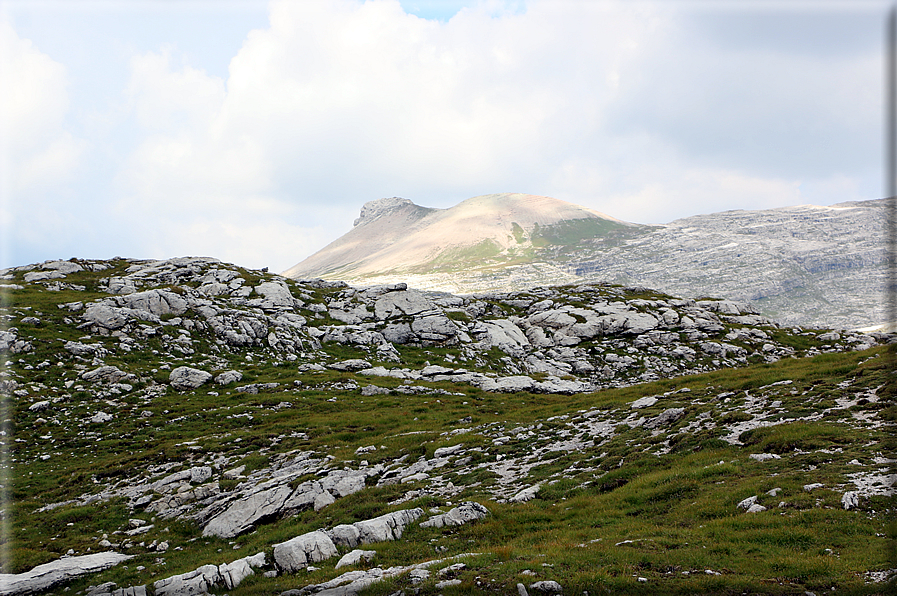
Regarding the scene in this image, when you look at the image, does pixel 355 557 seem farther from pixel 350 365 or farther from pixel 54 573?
pixel 350 365

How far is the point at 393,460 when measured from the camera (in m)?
30.0

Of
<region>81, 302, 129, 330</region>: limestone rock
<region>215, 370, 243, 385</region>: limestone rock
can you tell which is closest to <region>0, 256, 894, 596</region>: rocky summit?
<region>215, 370, 243, 385</region>: limestone rock

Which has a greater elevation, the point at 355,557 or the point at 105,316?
the point at 105,316

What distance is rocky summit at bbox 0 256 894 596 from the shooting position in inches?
552

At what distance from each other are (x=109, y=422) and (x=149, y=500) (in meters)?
15.4

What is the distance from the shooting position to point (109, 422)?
36625 mm

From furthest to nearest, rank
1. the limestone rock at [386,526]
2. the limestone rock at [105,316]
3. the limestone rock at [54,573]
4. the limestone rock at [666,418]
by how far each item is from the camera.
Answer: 1. the limestone rock at [105,316]
2. the limestone rock at [666,418]
3. the limestone rock at [386,526]
4. the limestone rock at [54,573]

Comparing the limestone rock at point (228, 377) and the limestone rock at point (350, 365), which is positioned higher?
the limestone rock at point (228, 377)

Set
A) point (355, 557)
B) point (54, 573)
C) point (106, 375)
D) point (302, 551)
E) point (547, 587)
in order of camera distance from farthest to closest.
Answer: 1. point (106, 375)
2. point (54, 573)
3. point (302, 551)
4. point (355, 557)
5. point (547, 587)

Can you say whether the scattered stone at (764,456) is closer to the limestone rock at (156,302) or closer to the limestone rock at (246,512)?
the limestone rock at (246,512)

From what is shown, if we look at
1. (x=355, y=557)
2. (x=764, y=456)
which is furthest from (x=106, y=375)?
(x=764, y=456)

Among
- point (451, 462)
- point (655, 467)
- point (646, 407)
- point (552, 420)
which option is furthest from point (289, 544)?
point (646, 407)

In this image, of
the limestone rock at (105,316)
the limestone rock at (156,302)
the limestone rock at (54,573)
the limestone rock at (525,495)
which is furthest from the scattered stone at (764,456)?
the limestone rock at (156,302)

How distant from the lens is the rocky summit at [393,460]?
14.0 meters
